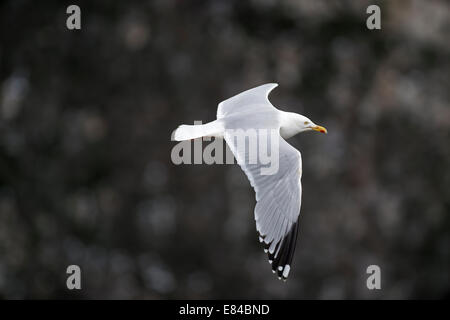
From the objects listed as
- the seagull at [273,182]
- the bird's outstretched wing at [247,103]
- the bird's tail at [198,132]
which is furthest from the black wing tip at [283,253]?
the bird's outstretched wing at [247,103]

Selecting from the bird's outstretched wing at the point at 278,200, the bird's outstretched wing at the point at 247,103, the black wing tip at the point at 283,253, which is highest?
the bird's outstretched wing at the point at 247,103

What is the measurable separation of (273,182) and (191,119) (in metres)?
4.81

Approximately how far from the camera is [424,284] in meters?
8.16

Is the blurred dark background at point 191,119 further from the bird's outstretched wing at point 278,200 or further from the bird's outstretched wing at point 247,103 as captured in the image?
the bird's outstretched wing at point 278,200

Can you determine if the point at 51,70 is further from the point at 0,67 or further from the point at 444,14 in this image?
the point at 444,14

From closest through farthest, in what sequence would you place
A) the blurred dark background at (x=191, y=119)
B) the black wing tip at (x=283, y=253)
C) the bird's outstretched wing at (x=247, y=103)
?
the black wing tip at (x=283, y=253) → the bird's outstretched wing at (x=247, y=103) → the blurred dark background at (x=191, y=119)

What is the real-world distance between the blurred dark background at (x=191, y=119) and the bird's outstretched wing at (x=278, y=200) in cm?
474

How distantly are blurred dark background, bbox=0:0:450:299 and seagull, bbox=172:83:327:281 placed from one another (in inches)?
184

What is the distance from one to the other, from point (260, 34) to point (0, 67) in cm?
288

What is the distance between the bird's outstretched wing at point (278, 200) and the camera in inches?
101

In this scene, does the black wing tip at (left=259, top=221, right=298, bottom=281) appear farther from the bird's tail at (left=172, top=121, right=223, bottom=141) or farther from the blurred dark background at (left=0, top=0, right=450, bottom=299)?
the blurred dark background at (left=0, top=0, right=450, bottom=299)

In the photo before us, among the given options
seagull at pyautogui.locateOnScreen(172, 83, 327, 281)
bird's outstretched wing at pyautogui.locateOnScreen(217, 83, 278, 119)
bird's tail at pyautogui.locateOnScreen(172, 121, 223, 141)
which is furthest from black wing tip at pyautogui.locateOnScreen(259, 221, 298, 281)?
bird's outstretched wing at pyautogui.locateOnScreen(217, 83, 278, 119)

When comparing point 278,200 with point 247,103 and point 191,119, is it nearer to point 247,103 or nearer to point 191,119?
point 247,103

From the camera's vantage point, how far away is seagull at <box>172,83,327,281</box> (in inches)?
101
